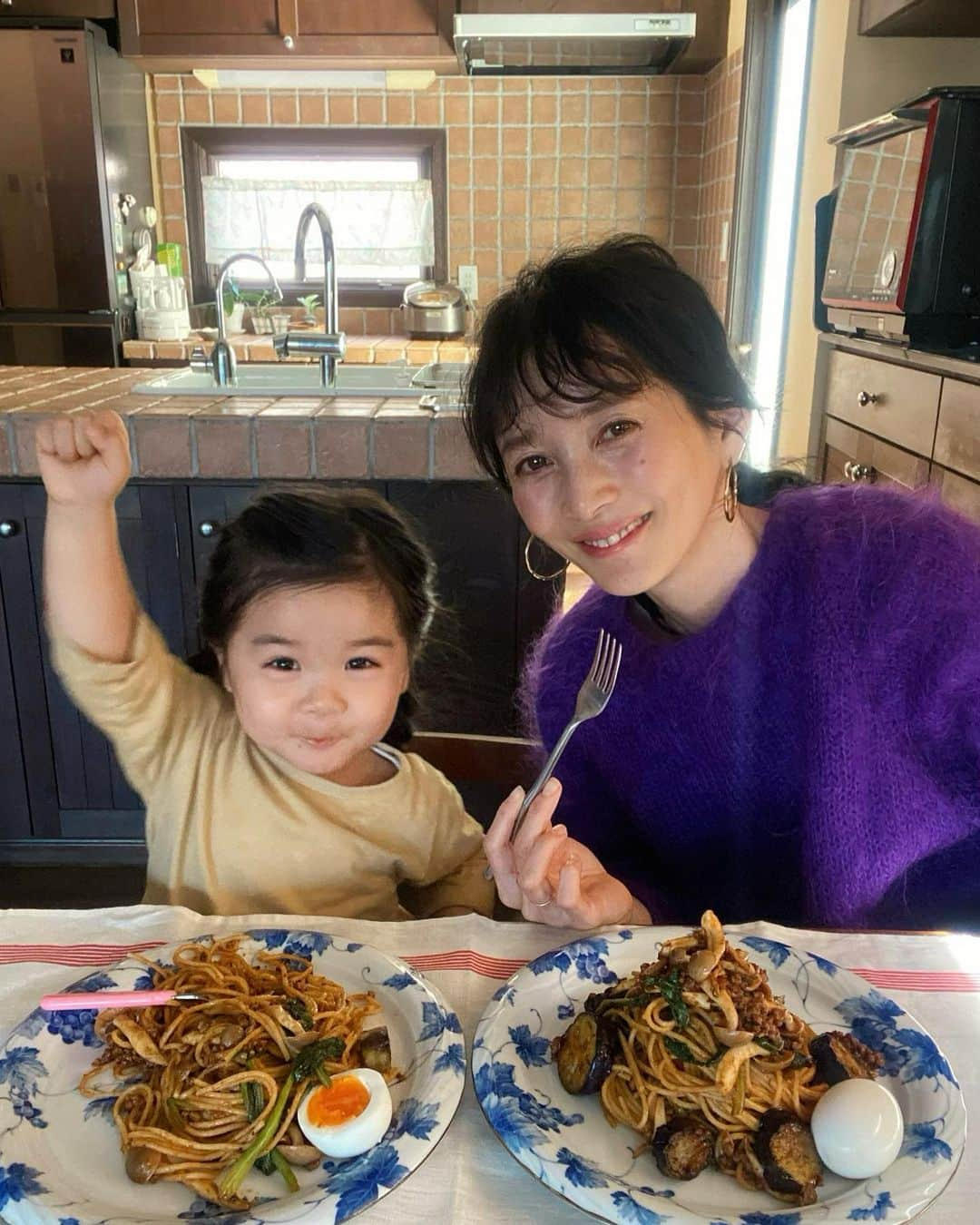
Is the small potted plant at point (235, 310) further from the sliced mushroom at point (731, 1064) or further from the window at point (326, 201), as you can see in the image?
the sliced mushroom at point (731, 1064)

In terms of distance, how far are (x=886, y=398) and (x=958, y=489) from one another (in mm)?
496

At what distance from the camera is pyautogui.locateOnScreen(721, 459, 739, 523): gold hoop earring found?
1005 mm

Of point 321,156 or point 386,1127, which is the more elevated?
point 321,156

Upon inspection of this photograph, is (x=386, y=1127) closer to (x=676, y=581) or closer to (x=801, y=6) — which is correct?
(x=676, y=581)

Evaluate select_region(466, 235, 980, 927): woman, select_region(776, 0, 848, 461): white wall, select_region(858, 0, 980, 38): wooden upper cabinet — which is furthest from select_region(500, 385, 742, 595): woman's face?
select_region(776, 0, 848, 461): white wall

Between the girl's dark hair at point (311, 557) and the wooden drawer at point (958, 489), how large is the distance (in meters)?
1.19

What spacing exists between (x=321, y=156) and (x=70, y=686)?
406cm

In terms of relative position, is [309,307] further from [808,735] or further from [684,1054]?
[684,1054]

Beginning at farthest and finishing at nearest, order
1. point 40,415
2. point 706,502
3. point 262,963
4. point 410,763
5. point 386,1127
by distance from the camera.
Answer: point 40,415
point 410,763
point 706,502
point 262,963
point 386,1127

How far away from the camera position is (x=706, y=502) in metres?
0.96

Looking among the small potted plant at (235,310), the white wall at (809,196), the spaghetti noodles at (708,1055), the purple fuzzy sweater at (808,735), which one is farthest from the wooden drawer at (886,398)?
the small potted plant at (235,310)

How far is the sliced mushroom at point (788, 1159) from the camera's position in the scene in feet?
1.77

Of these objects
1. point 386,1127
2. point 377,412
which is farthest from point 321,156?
point 386,1127

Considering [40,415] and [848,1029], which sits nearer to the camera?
[848,1029]
